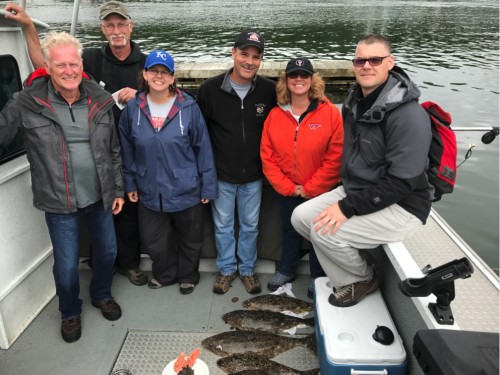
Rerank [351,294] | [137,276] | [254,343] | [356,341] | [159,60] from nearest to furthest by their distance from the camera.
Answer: [356,341]
[351,294]
[159,60]
[254,343]
[137,276]

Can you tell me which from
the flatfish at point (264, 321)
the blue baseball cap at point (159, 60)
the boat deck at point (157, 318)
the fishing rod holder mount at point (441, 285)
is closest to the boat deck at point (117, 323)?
the boat deck at point (157, 318)

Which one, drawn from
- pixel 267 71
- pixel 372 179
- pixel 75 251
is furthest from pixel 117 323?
pixel 267 71

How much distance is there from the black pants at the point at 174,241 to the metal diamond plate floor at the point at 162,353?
0.64 metres

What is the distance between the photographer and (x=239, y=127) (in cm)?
348

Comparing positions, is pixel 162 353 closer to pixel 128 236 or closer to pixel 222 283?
pixel 222 283

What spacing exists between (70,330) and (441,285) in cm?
277

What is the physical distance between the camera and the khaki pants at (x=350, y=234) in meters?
2.81

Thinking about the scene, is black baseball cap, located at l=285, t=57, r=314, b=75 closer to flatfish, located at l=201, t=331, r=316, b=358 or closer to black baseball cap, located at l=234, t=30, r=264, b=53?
black baseball cap, located at l=234, t=30, r=264, b=53

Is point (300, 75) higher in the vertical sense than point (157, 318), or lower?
higher

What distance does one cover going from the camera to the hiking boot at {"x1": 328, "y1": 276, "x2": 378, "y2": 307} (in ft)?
9.64

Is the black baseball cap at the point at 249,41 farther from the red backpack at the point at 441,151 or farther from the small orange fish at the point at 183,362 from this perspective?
the small orange fish at the point at 183,362

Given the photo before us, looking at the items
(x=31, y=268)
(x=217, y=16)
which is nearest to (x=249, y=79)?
(x=31, y=268)

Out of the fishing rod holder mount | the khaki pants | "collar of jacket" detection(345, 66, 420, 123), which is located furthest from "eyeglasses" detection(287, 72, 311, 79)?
the fishing rod holder mount

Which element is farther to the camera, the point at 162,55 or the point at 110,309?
the point at 110,309
